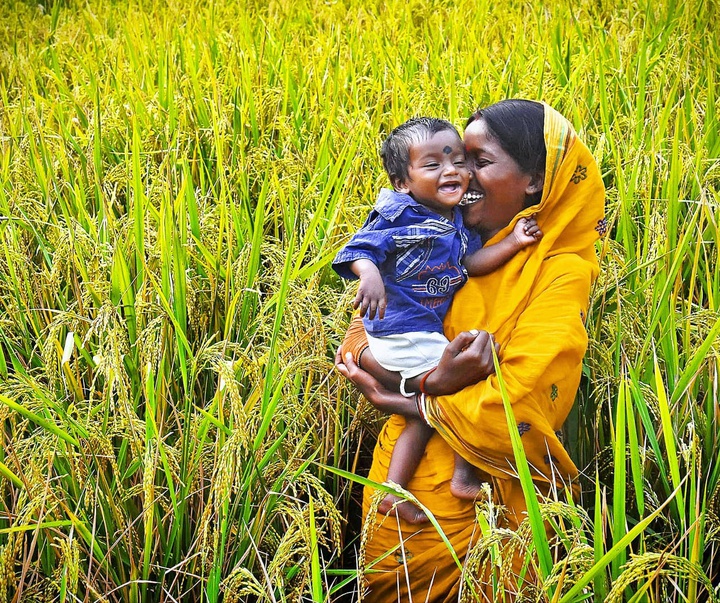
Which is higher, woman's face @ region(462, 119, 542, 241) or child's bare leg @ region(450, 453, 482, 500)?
woman's face @ region(462, 119, 542, 241)

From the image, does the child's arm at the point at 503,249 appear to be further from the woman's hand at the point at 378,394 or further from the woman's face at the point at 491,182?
the woman's hand at the point at 378,394

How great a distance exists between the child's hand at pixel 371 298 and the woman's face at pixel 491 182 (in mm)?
289

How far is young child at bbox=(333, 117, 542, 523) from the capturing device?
1581 mm

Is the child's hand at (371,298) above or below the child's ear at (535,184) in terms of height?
below

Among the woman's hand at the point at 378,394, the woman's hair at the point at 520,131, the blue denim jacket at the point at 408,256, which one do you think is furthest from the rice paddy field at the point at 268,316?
the woman's hair at the point at 520,131

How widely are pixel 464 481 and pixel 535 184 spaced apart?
0.61 meters

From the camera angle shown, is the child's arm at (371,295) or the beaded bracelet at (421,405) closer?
the child's arm at (371,295)

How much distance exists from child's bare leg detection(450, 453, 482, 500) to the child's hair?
584mm

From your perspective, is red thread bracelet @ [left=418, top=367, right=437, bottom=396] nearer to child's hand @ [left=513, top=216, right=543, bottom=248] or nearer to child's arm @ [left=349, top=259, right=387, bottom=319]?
child's arm @ [left=349, top=259, right=387, bottom=319]

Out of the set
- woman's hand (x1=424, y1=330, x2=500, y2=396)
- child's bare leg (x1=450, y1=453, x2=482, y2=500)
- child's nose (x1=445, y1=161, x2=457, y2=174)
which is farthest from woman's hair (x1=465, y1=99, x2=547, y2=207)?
child's bare leg (x1=450, y1=453, x2=482, y2=500)

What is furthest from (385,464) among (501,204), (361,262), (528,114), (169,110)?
(169,110)

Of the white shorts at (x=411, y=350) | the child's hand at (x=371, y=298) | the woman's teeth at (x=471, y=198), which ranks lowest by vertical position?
the white shorts at (x=411, y=350)

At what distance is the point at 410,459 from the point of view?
1665mm

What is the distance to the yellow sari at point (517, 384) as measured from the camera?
61.0 inches
